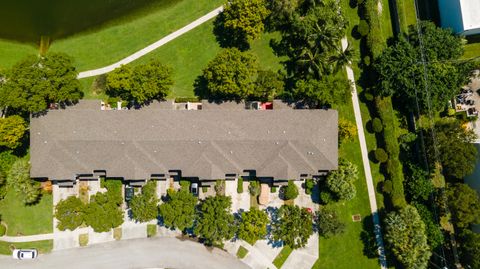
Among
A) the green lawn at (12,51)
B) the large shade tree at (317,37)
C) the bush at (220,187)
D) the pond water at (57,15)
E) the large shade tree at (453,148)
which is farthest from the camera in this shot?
the pond water at (57,15)

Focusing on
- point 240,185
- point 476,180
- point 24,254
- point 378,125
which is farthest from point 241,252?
point 476,180

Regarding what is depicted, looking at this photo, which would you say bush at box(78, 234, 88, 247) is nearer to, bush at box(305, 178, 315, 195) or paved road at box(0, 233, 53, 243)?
paved road at box(0, 233, 53, 243)

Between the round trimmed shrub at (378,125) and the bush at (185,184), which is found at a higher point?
the round trimmed shrub at (378,125)

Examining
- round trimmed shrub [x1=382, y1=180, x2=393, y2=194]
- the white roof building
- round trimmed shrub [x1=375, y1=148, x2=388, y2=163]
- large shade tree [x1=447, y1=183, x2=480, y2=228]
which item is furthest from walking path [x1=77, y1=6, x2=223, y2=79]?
large shade tree [x1=447, y1=183, x2=480, y2=228]

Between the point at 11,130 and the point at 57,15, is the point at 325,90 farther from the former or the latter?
the point at 11,130

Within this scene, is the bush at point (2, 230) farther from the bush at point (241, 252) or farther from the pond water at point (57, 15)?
the bush at point (241, 252)

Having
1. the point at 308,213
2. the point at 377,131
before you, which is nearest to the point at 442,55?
the point at 377,131

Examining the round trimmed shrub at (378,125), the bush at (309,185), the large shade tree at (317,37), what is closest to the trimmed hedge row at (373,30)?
the large shade tree at (317,37)
